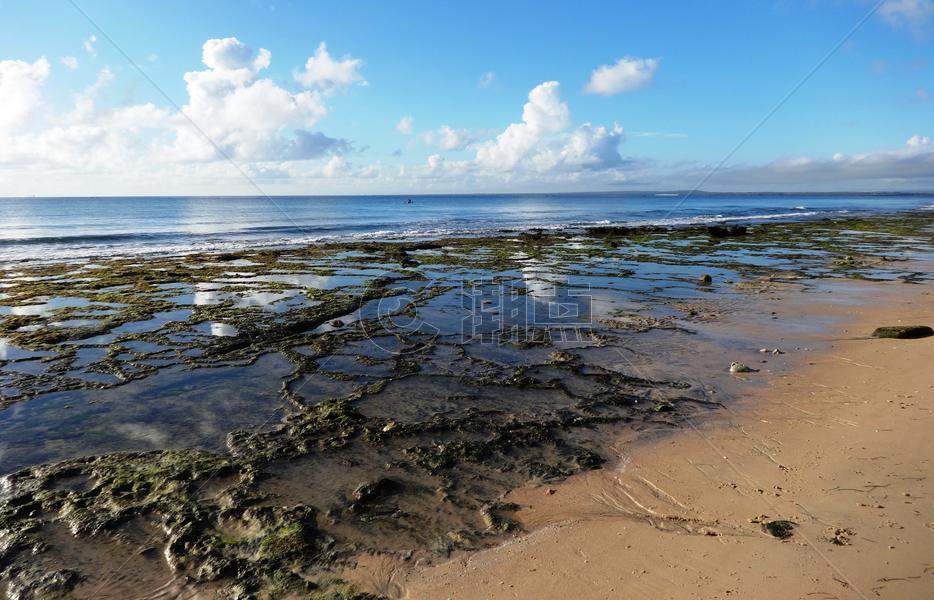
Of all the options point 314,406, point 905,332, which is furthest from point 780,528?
point 905,332

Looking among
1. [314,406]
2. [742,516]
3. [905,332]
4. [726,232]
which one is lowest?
[742,516]

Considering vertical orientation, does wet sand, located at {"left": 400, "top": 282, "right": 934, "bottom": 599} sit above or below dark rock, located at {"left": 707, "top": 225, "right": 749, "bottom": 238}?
below

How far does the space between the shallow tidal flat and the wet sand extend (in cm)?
47

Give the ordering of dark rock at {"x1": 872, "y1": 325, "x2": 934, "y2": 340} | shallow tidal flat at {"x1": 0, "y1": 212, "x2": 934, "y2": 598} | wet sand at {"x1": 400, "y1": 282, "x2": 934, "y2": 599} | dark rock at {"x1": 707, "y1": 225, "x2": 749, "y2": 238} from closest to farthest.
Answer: wet sand at {"x1": 400, "y1": 282, "x2": 934, "y2": 599} → shallow tidal flat at {"x1": 0, "y1": 212, "x2": 934, "y2": 598} → dark rock at {"x1": 872, "y1": 325, "x2": 934, "y2": 340} → dark rock at {"x1": 707, "y1": 225, "x2": 749, "y2": 238}

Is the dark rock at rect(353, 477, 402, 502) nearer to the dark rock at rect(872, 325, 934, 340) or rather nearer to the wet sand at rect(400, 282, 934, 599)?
the wet sand at rect(400, 282, 934, 599)

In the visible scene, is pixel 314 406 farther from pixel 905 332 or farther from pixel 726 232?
pixel 726 232

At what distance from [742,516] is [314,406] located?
22.4 ft

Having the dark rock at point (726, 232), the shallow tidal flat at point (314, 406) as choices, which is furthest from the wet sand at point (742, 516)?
the dark rock at point (726, 232)

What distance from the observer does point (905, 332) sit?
11.7 meters

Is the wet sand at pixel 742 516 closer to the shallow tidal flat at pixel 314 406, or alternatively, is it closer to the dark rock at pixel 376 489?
the shallow tidal flat at pixel 314 406

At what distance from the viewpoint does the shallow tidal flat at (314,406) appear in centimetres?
527

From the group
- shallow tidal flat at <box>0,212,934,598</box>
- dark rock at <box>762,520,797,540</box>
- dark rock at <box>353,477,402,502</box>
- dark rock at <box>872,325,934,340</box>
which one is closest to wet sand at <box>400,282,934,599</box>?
dark rock at <box>762,520,797,540</box>

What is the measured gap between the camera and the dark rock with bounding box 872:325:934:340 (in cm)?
1165

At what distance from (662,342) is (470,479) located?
7.66m
